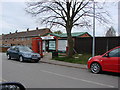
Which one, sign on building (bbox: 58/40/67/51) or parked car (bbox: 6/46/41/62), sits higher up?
sign on building (bbox: 58/40/67/51)

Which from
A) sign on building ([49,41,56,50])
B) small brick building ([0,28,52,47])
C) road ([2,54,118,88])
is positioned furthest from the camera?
small brick building ([0,28,52,47])

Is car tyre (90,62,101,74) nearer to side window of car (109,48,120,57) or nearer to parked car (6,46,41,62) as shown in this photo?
side window of car (109,48,120,57)

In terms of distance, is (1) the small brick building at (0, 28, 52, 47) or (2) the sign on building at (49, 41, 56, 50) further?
(1) the small brick building at (0, 28, 52, 47)

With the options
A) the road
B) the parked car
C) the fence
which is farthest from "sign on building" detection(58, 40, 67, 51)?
the road

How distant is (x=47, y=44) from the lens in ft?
87.1

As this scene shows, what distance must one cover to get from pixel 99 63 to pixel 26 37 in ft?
156

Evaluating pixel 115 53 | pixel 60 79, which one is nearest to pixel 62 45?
pixel 115 53

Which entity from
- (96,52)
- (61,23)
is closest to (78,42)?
(96,52)

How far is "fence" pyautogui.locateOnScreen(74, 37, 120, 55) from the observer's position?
53.7 ft

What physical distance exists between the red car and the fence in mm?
8426

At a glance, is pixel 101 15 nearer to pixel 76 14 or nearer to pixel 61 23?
pixel 76 14

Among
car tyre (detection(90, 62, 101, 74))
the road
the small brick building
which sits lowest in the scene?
the road

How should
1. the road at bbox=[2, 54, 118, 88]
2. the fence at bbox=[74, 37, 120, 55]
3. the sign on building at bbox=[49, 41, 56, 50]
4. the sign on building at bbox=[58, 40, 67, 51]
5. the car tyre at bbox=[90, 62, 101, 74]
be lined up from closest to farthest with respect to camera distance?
the road at bbox=[2, 54, 118, 88] < the car tyre at bbox=[90, 62, 101, 74] < the fence at bbox=[74, 37, 120, 55] < the sign on building at bbox=[58, 40, 67, 51] < the sign on building at bbox=[49, 41, 56, 50]

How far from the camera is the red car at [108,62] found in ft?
25.9
